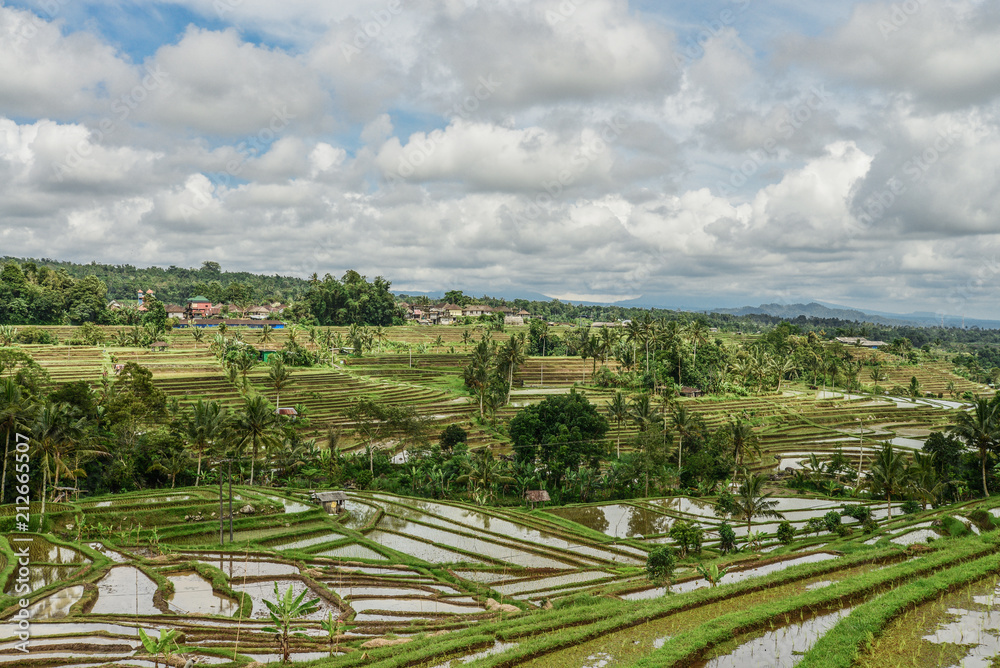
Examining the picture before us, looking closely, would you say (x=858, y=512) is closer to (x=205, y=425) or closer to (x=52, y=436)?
(x=205, y=425)

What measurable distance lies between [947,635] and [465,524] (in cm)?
2271

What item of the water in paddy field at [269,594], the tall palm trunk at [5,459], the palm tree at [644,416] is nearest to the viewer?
the water in paddy field at [269,594]

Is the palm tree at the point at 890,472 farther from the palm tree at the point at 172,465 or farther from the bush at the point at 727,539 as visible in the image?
the palm tree at the point at 172,465

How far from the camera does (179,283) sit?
170 meters

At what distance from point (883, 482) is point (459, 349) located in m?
64.4

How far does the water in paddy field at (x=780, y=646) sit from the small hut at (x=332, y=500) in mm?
24499

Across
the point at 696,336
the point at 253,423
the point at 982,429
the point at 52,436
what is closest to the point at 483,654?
the point at 253,423

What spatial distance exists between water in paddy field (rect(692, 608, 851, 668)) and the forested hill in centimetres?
12518

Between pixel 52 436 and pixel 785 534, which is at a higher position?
pixel 52 436

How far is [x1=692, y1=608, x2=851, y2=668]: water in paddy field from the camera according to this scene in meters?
11.2

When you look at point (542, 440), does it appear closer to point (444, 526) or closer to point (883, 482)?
point (444, 526)

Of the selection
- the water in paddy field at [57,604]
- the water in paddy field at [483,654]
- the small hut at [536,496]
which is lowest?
the small hut at [536,496]

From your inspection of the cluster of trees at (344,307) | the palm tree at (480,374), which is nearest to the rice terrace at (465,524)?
the palm tree at (480,374)

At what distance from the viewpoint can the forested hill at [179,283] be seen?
422 feet
